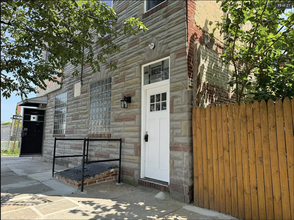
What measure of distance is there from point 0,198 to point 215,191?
325 centimetres

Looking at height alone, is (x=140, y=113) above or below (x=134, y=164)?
above

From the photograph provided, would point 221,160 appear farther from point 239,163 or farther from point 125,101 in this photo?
point 125,101

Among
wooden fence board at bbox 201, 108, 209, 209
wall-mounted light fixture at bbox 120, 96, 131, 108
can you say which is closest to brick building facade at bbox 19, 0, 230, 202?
wall-mounted light fixture at bbox 120, 96, 131, 108

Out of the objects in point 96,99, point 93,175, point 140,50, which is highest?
point 140,50

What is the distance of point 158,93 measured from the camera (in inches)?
201

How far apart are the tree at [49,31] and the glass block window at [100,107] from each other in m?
1.63

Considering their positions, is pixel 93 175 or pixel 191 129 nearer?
pixel 191 129

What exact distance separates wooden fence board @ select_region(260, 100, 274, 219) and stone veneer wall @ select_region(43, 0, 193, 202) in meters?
1.33

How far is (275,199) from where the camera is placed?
3047 mm

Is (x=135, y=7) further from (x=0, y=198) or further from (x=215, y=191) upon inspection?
(x=0, y=198)

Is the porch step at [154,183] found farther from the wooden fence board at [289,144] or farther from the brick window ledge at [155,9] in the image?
the brick window ledge at [155,9]

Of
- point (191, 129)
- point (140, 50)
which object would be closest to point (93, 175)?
point (191, 129)

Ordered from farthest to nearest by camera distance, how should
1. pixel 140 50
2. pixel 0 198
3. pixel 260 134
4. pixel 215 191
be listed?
pixel 140 50
pixel 215 191
pixel 260 134
pixel 0 198

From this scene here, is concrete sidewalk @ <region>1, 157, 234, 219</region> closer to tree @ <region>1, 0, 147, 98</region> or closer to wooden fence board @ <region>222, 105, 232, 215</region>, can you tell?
wooden fence board @ <region>222, 105, 232, 215</region>
